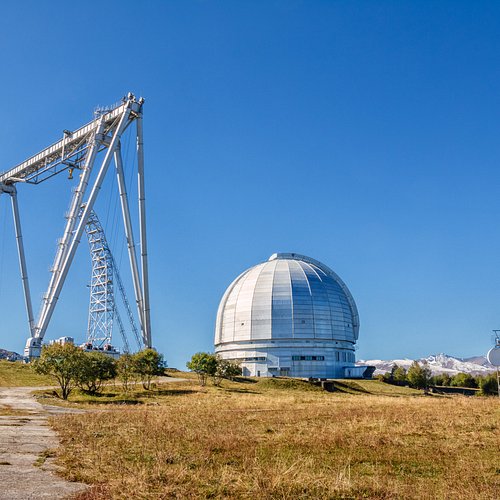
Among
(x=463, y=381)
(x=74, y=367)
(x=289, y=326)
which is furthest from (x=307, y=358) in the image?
(x=74, y=367)

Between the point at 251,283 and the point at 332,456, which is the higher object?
the point at 251,283

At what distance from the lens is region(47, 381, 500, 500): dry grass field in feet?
30.2

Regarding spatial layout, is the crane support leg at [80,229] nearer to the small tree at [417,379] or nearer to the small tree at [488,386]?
the small tree at [417,379]

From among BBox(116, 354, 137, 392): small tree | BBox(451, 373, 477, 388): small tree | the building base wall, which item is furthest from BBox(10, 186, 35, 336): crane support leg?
BBox(451, 373, 477, 388): small tree

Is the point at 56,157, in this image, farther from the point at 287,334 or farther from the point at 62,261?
the point at 287,334

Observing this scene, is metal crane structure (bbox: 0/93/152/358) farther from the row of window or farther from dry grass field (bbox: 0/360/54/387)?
the row of window

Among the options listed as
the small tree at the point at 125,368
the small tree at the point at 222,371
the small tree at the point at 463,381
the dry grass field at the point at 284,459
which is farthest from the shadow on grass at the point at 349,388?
the small tree at the point at 463,381

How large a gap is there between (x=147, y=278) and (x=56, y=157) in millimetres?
21073

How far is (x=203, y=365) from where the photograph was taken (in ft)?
231

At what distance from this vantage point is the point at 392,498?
28.5ft

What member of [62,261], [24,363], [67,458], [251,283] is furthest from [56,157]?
[67,458]

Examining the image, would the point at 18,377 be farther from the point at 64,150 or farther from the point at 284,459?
the point at 284,459

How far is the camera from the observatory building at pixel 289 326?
105875 millimetres

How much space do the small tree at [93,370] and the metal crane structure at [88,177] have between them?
40.1ft
